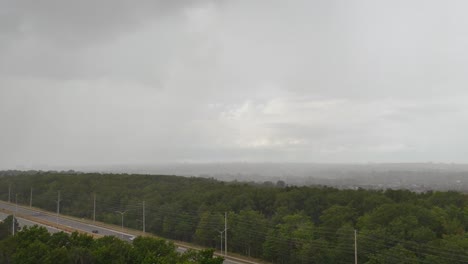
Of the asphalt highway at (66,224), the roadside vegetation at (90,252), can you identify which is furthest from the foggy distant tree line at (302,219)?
the roadside vegetation at (90,252)

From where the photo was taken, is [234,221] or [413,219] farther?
[234,221]

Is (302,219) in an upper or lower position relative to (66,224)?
upper

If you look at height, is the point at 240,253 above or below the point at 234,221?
below

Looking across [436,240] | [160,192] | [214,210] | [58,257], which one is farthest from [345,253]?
[160,192]

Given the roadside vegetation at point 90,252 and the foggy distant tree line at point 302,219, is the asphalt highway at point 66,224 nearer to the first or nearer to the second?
the foggy distant tree line at point 302,219

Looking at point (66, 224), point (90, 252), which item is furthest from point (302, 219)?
point (66, 224)

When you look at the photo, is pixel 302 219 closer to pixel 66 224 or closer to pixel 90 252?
pixel 90 252

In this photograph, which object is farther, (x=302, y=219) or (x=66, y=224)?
(x=66, y=224)

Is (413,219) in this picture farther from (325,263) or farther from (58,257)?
(58,257)

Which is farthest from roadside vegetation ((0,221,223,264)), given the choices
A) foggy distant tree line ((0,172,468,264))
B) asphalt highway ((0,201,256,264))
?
asphalt highway ((0,201,256,264))
